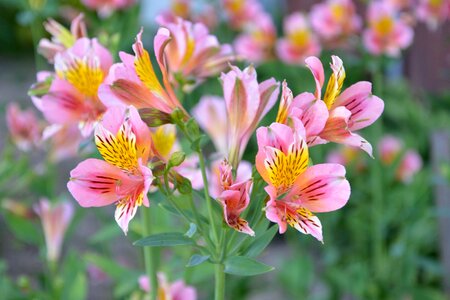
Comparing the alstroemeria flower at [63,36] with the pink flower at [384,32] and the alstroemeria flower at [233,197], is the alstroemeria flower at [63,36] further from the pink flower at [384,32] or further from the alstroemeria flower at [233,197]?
the pink flower at [384,32]

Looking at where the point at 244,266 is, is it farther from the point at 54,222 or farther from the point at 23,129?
the point at 23,129

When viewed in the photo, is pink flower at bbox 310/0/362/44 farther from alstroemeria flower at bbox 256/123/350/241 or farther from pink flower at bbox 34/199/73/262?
alstroemeria flower at bbox 256/123/350/241

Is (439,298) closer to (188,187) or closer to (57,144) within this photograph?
(57,144)

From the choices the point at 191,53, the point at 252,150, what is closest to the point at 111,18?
the point at 191,53

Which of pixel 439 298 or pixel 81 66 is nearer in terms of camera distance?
pixel 81 66

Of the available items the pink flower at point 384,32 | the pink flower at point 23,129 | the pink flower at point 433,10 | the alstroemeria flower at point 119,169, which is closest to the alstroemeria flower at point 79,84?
the alstroemeria flower at point 119,169

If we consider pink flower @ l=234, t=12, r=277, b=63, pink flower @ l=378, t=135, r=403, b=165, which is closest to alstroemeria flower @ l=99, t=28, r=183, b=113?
pink flower @ l=378, t=135, r=403, b=165

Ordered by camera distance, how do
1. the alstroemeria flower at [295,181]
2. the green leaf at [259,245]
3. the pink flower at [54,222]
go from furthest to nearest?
the pink flower at [54,222]
the green leaf at [259,245]
the alstroemeria flower at [295,181]
